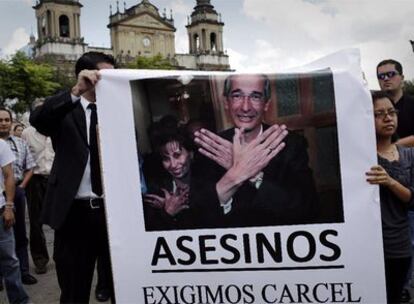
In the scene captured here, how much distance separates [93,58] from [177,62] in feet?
217

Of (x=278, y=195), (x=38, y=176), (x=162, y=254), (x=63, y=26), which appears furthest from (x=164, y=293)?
(x=63, y=26)

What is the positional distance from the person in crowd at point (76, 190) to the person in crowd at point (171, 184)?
1.44 feet

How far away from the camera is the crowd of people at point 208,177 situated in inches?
89.0

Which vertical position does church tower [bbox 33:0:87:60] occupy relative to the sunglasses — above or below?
above

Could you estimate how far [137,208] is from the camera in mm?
2344

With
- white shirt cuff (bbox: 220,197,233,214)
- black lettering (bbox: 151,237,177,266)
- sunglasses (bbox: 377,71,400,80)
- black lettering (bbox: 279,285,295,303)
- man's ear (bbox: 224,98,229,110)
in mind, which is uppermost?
sunglasses (bbox: 377,71,400,80)

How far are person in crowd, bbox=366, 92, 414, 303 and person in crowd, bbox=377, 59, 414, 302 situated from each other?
1568 millimetres

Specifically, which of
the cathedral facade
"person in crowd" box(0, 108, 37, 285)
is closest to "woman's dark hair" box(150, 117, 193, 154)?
"person in crowd" box(0, 108, 37, 285)

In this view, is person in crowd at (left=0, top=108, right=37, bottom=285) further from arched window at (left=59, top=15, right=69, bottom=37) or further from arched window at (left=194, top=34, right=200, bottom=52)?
arched window at (left=194, top=34, right=200, bottom=52)

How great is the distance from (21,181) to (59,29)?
59.2m

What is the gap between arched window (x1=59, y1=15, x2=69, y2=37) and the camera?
201ft

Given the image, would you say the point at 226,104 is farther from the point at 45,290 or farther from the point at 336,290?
the point at 45,290

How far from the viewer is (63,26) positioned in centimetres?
6159

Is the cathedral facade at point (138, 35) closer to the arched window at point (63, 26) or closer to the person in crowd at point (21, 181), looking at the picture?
the arched window at point (63, 26)
